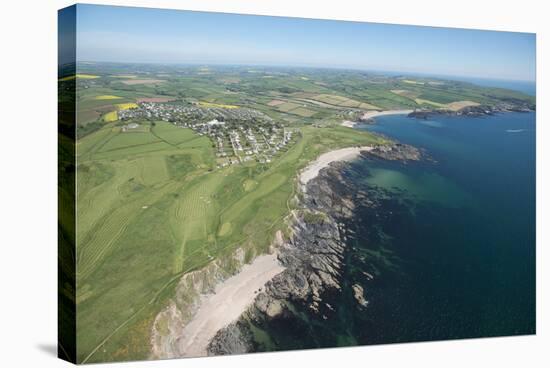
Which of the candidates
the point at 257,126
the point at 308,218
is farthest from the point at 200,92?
the point at 308,218

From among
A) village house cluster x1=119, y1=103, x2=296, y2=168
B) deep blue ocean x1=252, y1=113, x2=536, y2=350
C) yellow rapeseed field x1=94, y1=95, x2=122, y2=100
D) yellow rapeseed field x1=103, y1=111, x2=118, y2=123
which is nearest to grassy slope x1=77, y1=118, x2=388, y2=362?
yellow rapeseed field x1=103, y1=111, x2=118, y2=123

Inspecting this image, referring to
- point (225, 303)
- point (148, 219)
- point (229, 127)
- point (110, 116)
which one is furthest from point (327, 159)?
point (110, 116)

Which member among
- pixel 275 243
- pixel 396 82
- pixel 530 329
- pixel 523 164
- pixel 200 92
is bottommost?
pixel 530 329

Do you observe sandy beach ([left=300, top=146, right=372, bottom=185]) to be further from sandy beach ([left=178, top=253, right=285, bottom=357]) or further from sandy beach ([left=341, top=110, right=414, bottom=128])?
sandy beach ([left=178, top=253, right=285, bottom=357])

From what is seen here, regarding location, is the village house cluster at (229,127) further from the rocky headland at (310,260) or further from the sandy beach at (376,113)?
the sandy beach at (376,113)

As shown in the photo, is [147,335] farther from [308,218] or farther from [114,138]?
[308,218]

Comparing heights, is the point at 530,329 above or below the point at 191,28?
below

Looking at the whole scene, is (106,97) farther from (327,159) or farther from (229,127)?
(327,159)
